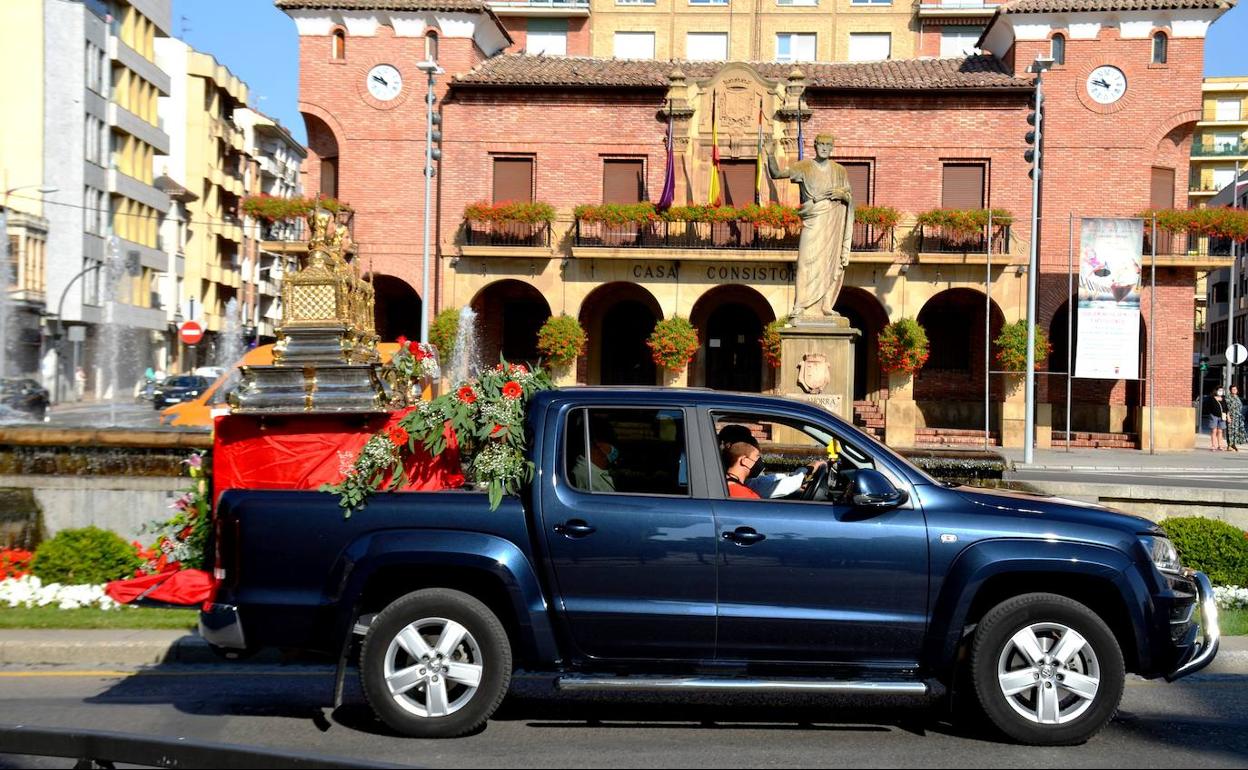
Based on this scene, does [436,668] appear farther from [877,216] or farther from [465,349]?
[877,216]

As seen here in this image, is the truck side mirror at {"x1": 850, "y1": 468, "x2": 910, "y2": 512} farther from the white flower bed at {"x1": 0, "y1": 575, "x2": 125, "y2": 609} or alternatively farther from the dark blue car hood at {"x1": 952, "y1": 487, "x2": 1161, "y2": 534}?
the white flower bed at {"x1": 0, "y1": 575, "x2": 125, "y2": 609}

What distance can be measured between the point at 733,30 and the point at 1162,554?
39317 millimetres

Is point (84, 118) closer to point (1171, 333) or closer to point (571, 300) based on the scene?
point (571, 300)

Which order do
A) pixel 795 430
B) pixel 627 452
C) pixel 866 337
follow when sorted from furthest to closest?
pixel 866 337
pixel 795 430
pixel 627 452

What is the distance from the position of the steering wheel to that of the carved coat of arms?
1392 centimetres

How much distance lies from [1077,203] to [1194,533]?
87.7 ft

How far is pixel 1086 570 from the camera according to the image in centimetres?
622

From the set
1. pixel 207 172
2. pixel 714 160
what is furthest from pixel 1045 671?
pixel 207 172

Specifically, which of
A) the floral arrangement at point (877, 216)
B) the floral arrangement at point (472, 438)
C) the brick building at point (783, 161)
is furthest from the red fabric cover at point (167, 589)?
the floral arrangement at point (877, 216)

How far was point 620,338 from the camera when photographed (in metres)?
37.9

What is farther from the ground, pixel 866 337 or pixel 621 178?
pixel 621 178

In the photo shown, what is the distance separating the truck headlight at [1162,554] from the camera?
637 centimetres

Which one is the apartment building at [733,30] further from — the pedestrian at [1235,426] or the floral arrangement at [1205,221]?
the pedestrian at [1235,426]

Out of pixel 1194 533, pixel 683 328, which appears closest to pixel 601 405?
pixel 1194 533
